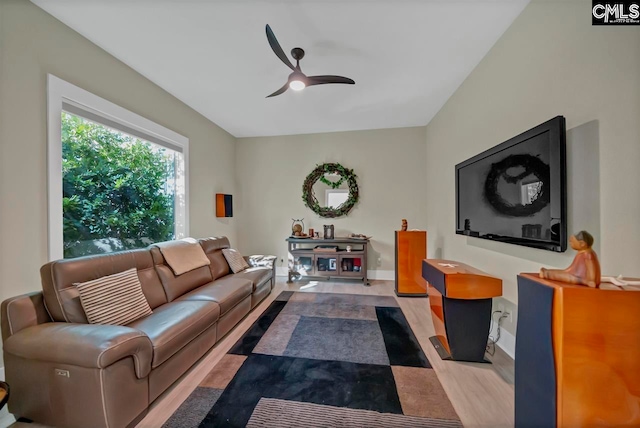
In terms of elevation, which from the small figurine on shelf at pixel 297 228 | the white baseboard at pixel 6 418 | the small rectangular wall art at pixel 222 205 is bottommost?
the white baseboard at pixel 6 418

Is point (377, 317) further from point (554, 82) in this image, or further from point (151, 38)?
point (151, 38)

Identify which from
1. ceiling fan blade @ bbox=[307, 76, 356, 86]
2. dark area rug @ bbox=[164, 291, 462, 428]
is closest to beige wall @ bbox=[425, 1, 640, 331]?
dark area rug @ bbox=[164, 291, 462, 428]

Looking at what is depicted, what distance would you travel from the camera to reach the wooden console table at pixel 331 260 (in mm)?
4191

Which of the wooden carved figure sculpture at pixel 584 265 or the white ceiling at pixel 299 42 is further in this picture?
the white ceiling at pixel 299 42

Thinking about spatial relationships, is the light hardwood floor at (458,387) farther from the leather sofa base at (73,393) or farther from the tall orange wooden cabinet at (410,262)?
the tall orange wooden cabinet at (410,262)

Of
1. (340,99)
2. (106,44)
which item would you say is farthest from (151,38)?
(340,99)

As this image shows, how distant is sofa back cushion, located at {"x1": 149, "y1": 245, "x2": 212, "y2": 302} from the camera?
238cm

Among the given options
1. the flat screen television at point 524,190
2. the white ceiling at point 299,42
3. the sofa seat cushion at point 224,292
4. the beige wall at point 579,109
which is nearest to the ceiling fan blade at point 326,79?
the white ceiling at point 299,42

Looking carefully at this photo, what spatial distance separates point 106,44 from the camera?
219 cm

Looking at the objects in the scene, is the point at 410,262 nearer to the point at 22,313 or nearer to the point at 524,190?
the point at 524,190

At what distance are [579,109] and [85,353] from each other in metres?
3.27

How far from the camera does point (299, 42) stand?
7.11 feet

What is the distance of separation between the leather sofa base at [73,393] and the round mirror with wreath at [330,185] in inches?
140

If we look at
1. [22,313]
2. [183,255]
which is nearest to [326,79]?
[183,255]
